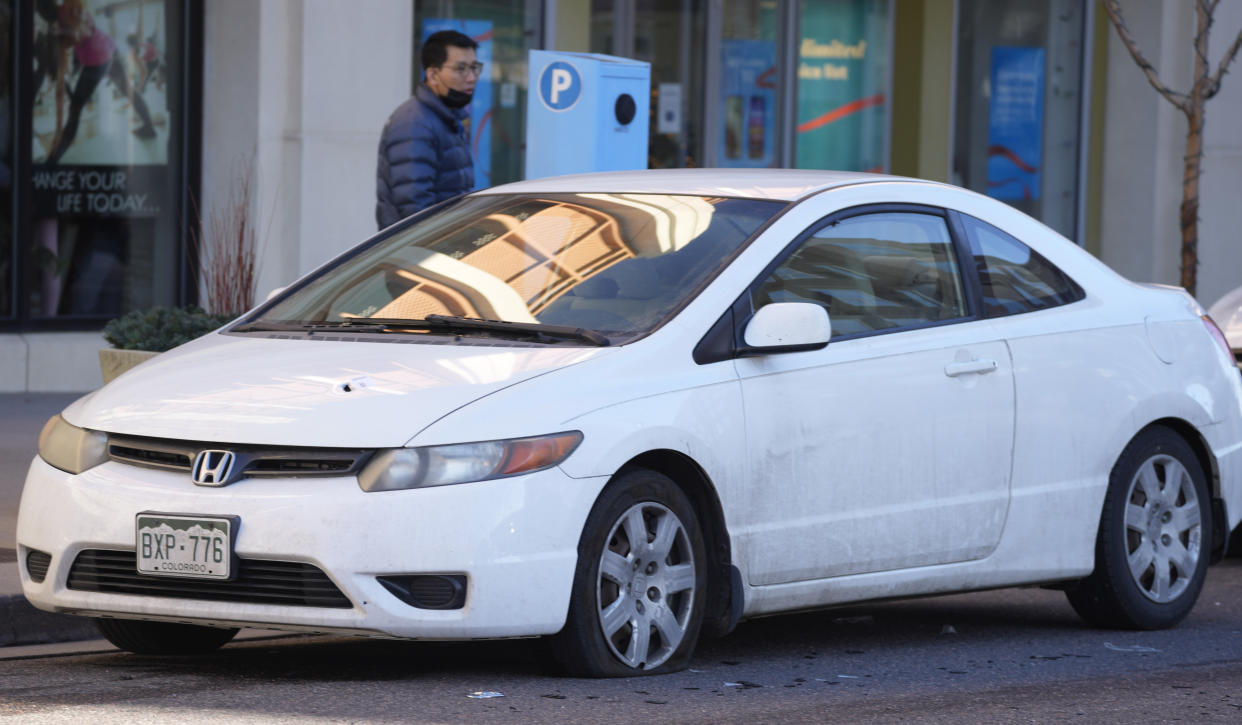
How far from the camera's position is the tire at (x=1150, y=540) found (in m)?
7.53

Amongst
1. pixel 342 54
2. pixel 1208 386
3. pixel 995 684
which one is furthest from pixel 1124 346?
pixel 342 54

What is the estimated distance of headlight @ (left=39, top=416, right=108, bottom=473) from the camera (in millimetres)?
6031

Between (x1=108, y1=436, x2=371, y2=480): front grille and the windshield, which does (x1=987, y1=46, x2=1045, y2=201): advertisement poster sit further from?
(x1=108, y1=436, x2=371, y2=480): front grille

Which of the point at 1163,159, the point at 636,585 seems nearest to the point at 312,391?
the point at 636,585

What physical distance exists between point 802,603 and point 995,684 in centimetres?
62

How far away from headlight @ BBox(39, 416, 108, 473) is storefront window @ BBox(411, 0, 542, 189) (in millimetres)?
10181

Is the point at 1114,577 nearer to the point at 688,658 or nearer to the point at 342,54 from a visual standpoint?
the point at 688,658

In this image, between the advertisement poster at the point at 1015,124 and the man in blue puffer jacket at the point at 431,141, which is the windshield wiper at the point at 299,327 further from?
the advertisement poster at the point at 1015,124

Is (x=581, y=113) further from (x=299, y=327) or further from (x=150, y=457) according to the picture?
(x=150, y=457)

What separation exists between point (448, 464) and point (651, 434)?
2.11 ft

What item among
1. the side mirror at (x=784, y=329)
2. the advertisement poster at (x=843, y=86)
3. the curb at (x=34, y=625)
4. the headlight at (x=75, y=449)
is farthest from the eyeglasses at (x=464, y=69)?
the advertisement poster at (x=843, y=86)

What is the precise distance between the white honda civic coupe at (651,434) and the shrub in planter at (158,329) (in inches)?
116

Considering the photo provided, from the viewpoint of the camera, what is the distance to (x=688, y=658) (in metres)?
6.28

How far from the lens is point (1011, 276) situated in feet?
24.4
